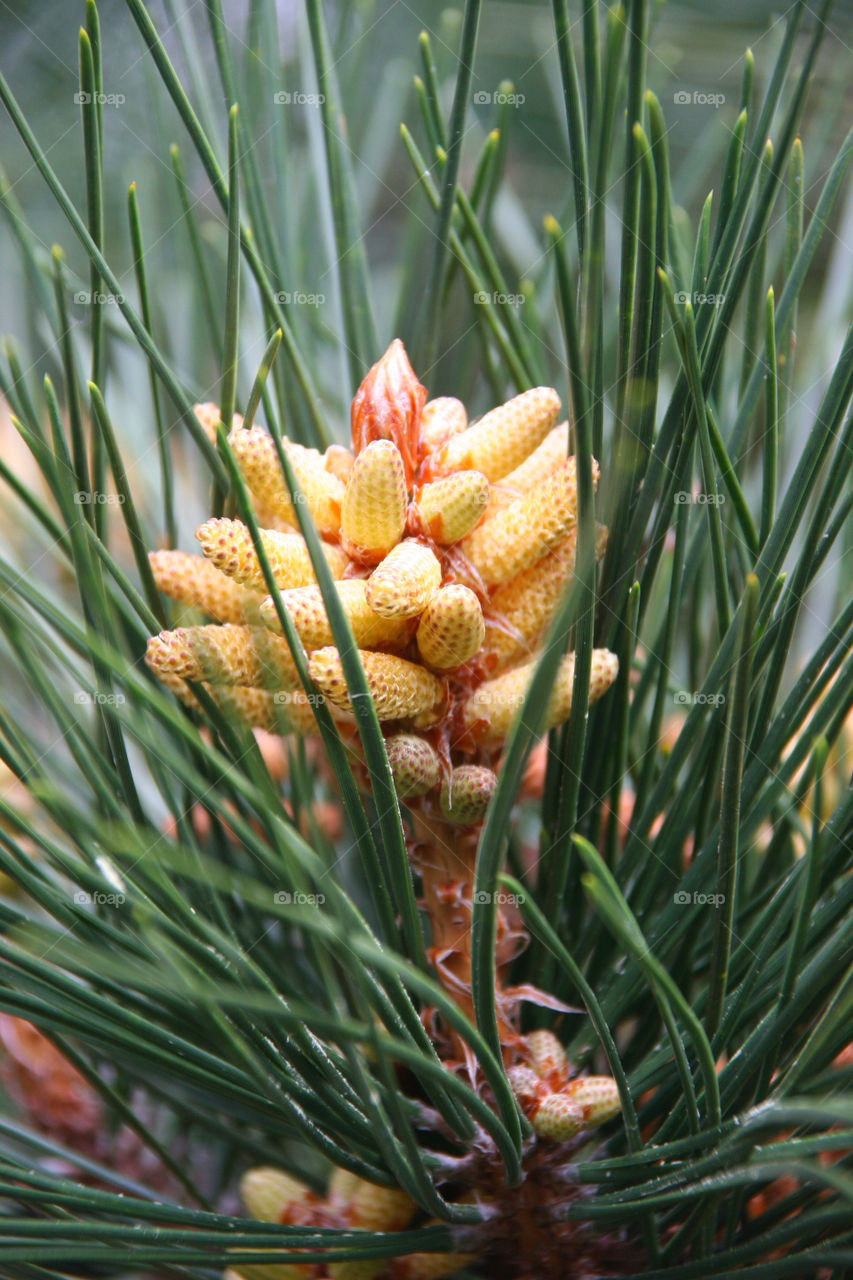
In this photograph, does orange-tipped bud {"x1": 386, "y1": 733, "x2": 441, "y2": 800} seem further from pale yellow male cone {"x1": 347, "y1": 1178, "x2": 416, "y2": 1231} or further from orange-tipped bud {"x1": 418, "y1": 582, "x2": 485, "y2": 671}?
pale yellow male cone {"x1": 347, "y1": 1178, "x2": 416, "y2": 1231}

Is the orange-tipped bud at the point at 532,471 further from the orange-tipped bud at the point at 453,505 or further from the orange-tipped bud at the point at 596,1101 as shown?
the orange-tipped bud at the point at 596,1101

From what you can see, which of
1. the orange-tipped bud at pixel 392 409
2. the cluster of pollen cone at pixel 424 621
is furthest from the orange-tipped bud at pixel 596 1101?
the orange-tipped bud at pixel 392 409

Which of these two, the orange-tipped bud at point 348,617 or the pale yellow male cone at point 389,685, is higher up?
the orange-tipped bud at point 348,617

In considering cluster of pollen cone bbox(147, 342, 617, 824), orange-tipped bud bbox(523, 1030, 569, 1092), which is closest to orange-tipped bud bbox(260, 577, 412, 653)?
cluster of pollen cone bbox(147, 342, 617, 824)

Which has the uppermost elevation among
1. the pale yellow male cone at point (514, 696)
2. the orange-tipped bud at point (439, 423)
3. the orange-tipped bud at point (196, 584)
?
the orange-tipped bud at point (439, 423)

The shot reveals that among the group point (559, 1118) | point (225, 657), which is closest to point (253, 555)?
point (225, 657)

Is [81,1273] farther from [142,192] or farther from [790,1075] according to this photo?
[142,192]

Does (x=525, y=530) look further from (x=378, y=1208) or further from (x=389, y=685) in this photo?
(x=378, y=1208)
